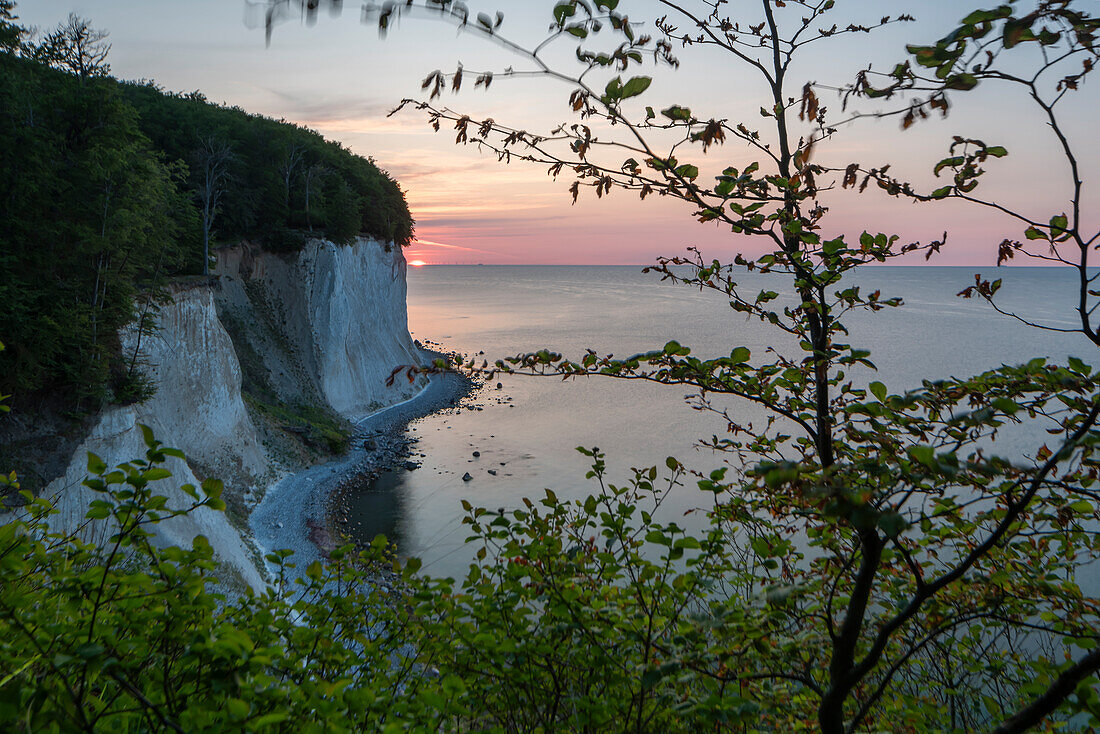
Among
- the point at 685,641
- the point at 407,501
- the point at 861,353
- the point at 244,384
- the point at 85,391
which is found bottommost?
the point at 407,501

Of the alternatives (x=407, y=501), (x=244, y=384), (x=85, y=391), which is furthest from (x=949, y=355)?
(x=85, y=391)

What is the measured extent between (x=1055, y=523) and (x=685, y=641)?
4.87 ft

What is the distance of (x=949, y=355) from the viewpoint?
5297 cm

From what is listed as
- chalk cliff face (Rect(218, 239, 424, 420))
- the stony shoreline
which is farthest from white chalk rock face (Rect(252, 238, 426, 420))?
the stony shoreline

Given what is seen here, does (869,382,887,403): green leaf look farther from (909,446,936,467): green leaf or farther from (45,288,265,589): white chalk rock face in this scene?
(45,288,265,589): white chalk rock face

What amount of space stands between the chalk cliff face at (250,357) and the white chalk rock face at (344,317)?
0.20ft

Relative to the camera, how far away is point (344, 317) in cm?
3291

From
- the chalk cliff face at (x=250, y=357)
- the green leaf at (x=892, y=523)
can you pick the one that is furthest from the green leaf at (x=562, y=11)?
the chalk cliff face at (x=250, y=357)

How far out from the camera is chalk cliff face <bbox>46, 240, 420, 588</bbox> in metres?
14.8

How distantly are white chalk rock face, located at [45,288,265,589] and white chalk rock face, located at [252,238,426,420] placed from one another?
766 centimetres

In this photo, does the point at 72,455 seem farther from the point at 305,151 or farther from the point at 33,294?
the point at 305,151

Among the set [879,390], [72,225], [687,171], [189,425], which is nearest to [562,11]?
[687,171]

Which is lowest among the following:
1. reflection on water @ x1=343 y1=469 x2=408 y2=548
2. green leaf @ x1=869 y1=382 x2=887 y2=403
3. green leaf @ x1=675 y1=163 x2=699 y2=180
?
reflection on water @ x1=343 y1=469 x2=408 y2=548

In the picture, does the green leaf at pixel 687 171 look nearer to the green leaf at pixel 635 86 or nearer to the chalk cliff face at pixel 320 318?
the green leaf at pixel 635 86
